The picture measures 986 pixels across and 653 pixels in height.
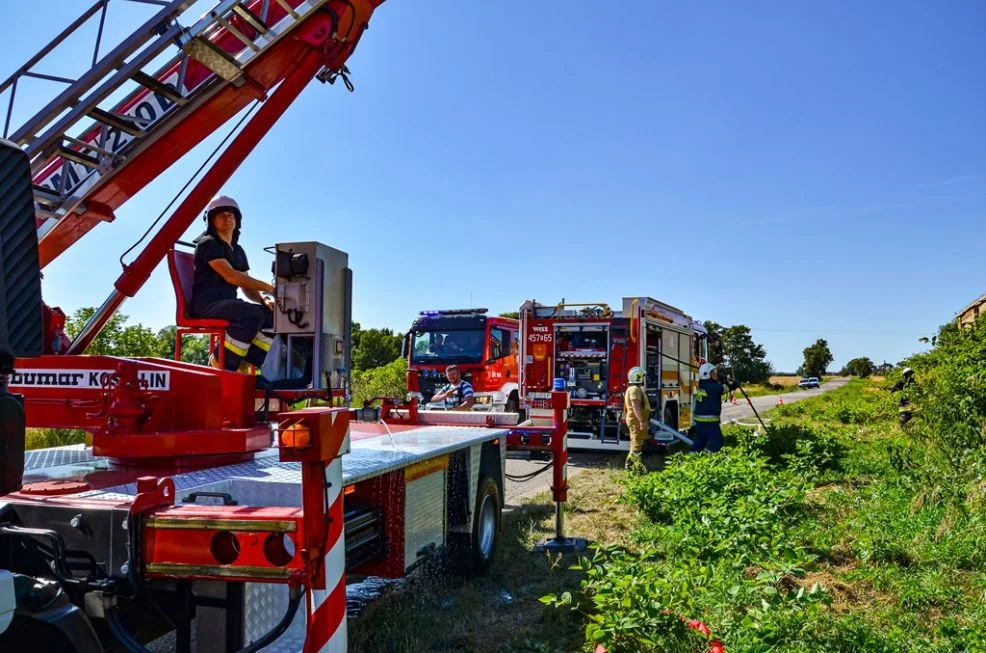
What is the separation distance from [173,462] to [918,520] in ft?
19.0

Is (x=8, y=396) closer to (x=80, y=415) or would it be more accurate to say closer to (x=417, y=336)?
(x=80, y=415)

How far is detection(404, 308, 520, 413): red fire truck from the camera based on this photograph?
618 inches

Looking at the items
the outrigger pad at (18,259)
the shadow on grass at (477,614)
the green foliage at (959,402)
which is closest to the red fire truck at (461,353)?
the green foliage at (959,402)

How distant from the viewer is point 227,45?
4.77m

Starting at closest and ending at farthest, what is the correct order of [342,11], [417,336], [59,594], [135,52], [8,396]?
[8,396] < [59,594] < [135,52] < [342,11] < [417,336]

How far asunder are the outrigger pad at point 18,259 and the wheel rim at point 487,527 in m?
4.38

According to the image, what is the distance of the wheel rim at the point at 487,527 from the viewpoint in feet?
19.3

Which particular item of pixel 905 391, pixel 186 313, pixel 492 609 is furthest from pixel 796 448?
pixel 186 313

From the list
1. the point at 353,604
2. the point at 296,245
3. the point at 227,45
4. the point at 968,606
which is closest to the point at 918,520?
the point at 968,606

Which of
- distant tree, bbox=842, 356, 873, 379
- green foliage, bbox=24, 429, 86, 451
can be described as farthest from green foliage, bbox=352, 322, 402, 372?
distant tree, bbox=842, 356, 873, 379

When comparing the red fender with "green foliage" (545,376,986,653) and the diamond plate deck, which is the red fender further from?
the diamond plate deck

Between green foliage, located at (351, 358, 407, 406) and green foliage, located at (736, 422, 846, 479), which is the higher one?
green foliage, located at (351, 358, 407, 406)

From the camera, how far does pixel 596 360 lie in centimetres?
1371

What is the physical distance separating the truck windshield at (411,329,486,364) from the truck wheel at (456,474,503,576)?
941 cm
